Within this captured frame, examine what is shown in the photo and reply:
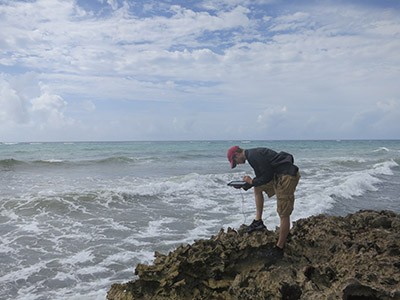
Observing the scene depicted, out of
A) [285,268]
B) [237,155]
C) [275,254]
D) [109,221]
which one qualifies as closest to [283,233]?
[275,254]

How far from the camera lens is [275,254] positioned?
15.1 ft

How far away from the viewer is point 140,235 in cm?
835

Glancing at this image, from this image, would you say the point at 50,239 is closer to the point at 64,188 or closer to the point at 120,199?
the point at 120,199

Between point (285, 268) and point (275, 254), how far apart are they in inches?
26.1

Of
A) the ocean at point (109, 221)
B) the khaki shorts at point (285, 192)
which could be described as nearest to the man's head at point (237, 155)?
the khaki shorts at point (285, 192)

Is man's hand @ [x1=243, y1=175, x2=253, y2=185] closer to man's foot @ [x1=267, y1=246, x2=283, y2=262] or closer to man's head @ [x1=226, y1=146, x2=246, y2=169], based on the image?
man's head @ [x1=226, y1=146, x2=246, y2=169]

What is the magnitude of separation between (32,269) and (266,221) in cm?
507

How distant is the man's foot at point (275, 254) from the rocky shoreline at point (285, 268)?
6 centimetres

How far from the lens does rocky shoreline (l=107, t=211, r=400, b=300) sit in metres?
3.40

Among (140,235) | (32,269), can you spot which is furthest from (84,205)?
(32,269)

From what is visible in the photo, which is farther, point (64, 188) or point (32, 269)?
point (64, 188)

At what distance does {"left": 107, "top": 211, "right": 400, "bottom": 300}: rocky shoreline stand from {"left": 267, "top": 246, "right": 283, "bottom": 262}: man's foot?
6 centimetres

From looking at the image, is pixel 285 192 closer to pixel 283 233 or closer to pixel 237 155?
pixel 283 233

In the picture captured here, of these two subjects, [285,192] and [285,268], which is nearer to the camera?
[285,268]
